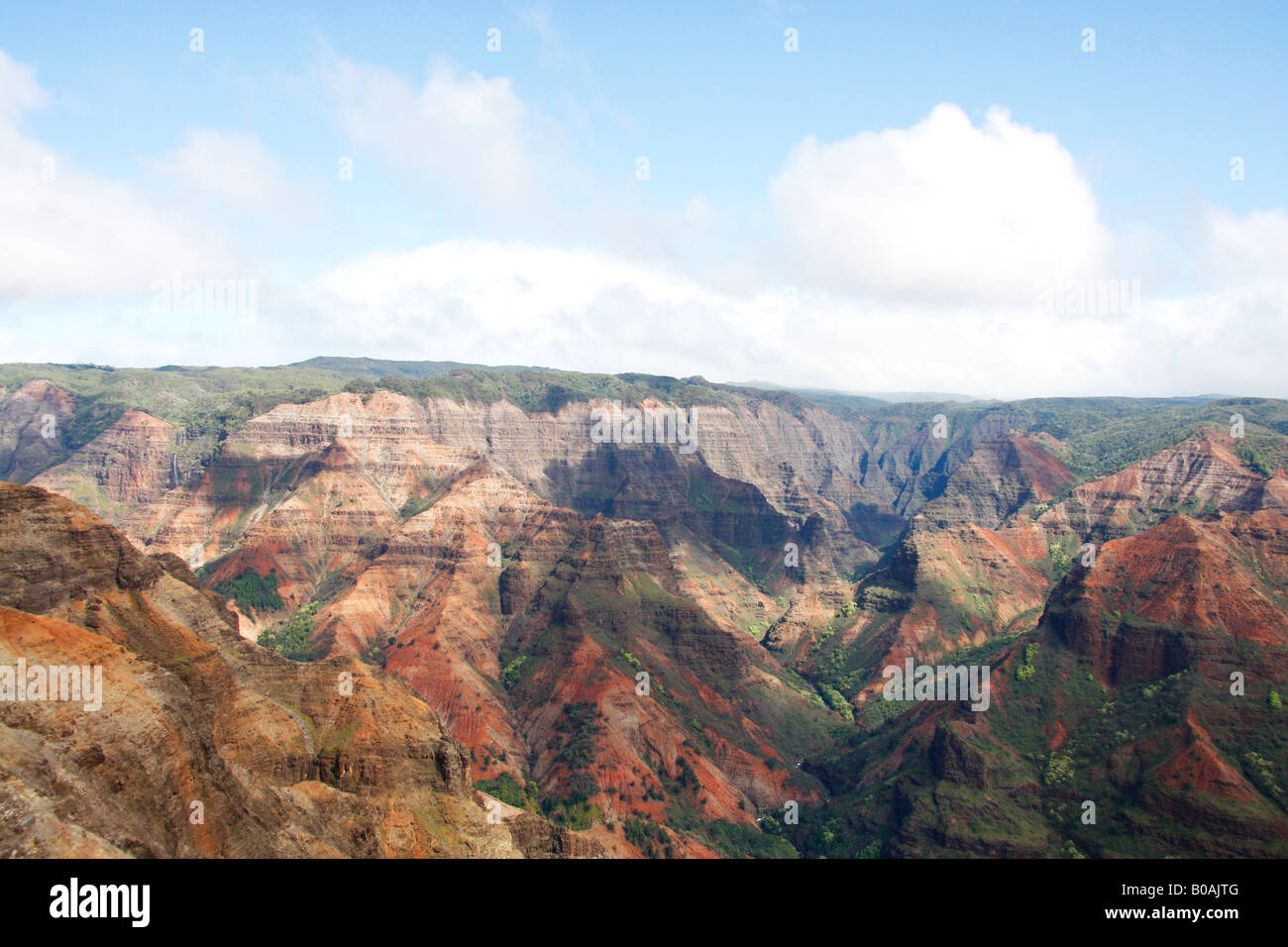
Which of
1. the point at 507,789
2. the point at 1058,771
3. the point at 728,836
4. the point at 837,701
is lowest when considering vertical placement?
the point at 728,836

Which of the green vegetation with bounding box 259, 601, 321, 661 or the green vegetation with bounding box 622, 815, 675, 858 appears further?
the green vegetation with bounding box 259, 601, 321, 661

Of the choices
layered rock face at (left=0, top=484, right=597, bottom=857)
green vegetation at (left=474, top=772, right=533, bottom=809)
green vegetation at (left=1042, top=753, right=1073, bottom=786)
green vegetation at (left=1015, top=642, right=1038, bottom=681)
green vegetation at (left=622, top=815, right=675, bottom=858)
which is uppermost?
layered rock face at (left=0, top=484, right=597, bottom=857)

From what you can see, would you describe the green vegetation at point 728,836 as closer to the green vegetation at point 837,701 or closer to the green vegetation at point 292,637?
the green vegetation at point 837,701

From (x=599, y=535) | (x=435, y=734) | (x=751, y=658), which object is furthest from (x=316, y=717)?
(x=751, y=658)

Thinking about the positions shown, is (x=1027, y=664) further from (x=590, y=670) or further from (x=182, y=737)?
(x=182, y=737)

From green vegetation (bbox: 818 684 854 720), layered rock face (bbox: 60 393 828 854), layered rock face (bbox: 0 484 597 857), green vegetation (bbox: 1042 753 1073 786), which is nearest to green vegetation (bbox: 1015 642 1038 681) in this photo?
green vegetation (bbox: 1042 753 1073 786)

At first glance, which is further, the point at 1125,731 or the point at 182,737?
the point at 1125,731

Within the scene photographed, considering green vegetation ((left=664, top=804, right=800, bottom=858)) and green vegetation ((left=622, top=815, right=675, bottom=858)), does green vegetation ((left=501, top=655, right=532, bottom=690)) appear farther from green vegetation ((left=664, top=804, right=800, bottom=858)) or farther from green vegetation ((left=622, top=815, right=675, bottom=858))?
green vegetation ((left=622, top=815, right=675, bottom=858))

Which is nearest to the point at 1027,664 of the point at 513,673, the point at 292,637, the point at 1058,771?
the point at 1058,771
